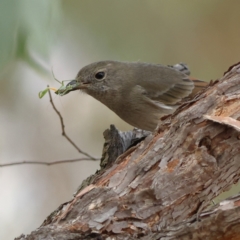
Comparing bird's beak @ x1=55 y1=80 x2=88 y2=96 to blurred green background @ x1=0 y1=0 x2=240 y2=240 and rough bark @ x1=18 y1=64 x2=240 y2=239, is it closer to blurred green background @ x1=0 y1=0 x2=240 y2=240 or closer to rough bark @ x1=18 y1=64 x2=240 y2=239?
blurred green background @ x1=0 y1=0 x2=240 y2=240

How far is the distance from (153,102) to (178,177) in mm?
1136

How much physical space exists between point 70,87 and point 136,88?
0.41 meters

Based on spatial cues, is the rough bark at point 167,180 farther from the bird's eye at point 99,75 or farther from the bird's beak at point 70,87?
the bird's eye at point 99,75

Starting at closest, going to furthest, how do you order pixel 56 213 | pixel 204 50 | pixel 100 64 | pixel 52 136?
1. pixel 56 213
2. pixel 100 64
3. pixel 52 136
4. pixel 204 50

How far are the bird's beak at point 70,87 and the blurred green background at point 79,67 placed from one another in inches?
17.5

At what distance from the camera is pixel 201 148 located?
1316 millimetres

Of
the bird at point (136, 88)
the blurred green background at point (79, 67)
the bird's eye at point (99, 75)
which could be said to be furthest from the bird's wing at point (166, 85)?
the blurred green background at point (79, 67)

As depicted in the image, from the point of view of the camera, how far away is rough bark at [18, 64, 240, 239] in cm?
125

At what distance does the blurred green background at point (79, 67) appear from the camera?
2.97 meters

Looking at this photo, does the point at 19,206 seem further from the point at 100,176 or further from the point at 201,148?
→ the point at 201,148

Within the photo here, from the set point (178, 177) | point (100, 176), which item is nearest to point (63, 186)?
point (100, 176)

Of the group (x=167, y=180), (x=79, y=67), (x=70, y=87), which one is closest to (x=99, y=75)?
(x=70, y=87)

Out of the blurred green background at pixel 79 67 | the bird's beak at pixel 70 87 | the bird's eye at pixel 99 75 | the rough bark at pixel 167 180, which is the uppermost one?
the blurred green background at pixel 79 67

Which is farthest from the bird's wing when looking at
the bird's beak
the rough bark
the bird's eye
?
the rough bark
